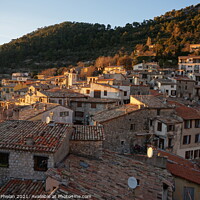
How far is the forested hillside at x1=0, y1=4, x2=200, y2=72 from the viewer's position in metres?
99.8

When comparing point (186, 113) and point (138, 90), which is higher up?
point (138, 90)

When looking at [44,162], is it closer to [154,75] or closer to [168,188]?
[168,188]

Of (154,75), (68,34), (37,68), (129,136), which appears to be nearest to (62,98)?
(129,136)

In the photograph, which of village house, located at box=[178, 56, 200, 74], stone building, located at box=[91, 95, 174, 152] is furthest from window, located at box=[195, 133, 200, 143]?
village house, located at box=[178, 56, 200, 74]

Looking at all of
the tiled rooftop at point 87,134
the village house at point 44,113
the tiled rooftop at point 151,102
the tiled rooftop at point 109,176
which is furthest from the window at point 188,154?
the tiled rooftop at point 87,134

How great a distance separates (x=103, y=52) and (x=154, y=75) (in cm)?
5562

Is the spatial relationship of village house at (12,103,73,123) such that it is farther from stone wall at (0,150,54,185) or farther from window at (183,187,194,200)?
window at (183,187,194,200)

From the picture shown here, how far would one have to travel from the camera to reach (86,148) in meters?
12.9

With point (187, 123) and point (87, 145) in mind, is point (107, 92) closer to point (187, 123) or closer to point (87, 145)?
point (187, 123)

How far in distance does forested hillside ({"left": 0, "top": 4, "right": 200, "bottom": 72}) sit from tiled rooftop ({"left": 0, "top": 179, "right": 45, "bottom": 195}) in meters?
82.1

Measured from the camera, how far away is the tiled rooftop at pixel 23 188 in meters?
8.96

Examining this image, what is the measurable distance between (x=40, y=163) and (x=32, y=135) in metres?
1.58

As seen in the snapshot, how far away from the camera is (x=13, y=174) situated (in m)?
10.2

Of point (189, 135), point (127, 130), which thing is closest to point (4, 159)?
point (127, 130)
